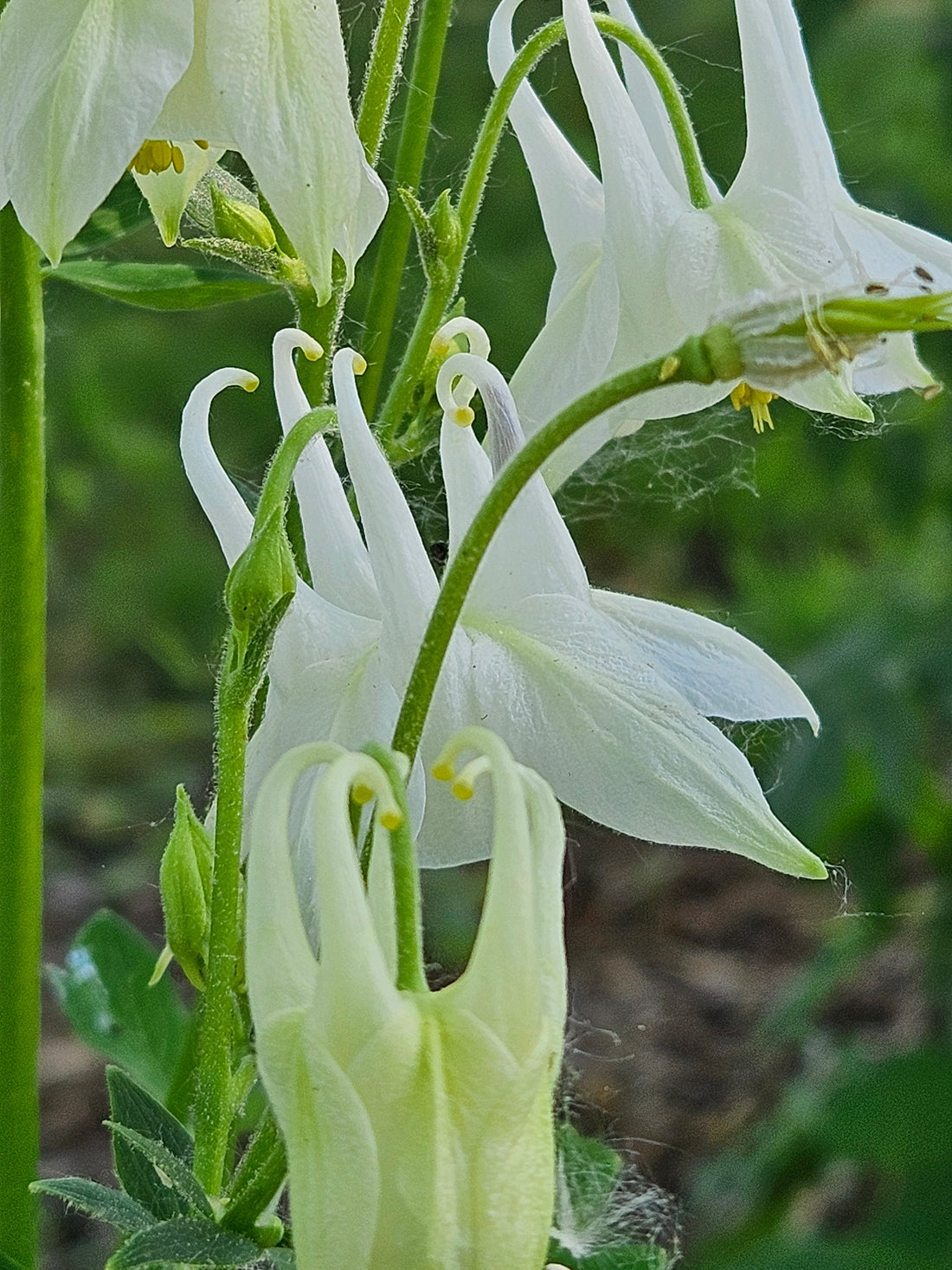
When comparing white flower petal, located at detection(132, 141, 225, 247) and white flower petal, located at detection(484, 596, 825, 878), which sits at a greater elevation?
white flower petal, located at detection(132, 141, 225, 247)

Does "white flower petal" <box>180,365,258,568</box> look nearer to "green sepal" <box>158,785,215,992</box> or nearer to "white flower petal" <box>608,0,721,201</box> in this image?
"green sepal" <box>158,785,215,992</box>

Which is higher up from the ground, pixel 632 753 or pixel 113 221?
pixel 113 221

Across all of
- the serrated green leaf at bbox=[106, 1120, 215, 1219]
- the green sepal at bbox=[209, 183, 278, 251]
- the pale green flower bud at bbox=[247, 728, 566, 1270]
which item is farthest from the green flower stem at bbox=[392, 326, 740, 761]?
the green sepal at bbox=[209, 183, 278, 251]

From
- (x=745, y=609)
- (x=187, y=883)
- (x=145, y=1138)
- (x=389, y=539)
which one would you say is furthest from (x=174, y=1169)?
(x=745, y=609)

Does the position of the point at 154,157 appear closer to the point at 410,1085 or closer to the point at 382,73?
the point at 382,73

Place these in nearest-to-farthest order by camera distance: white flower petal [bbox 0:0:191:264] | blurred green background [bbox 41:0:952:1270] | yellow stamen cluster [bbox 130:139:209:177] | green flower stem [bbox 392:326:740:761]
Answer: green flower stem [bbox 392:326:740:761], white flower petal [bbox 0:0:191:264], yellow stamen cluster [bbox 130:139:209:177], blurred green background [bbox 41:0:952:1270]

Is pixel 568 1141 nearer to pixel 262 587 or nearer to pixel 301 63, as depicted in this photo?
pixel 262 587

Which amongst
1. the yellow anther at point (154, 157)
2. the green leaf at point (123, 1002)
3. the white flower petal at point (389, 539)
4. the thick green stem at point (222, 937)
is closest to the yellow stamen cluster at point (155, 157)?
the yellow anther at point (154, 157)
